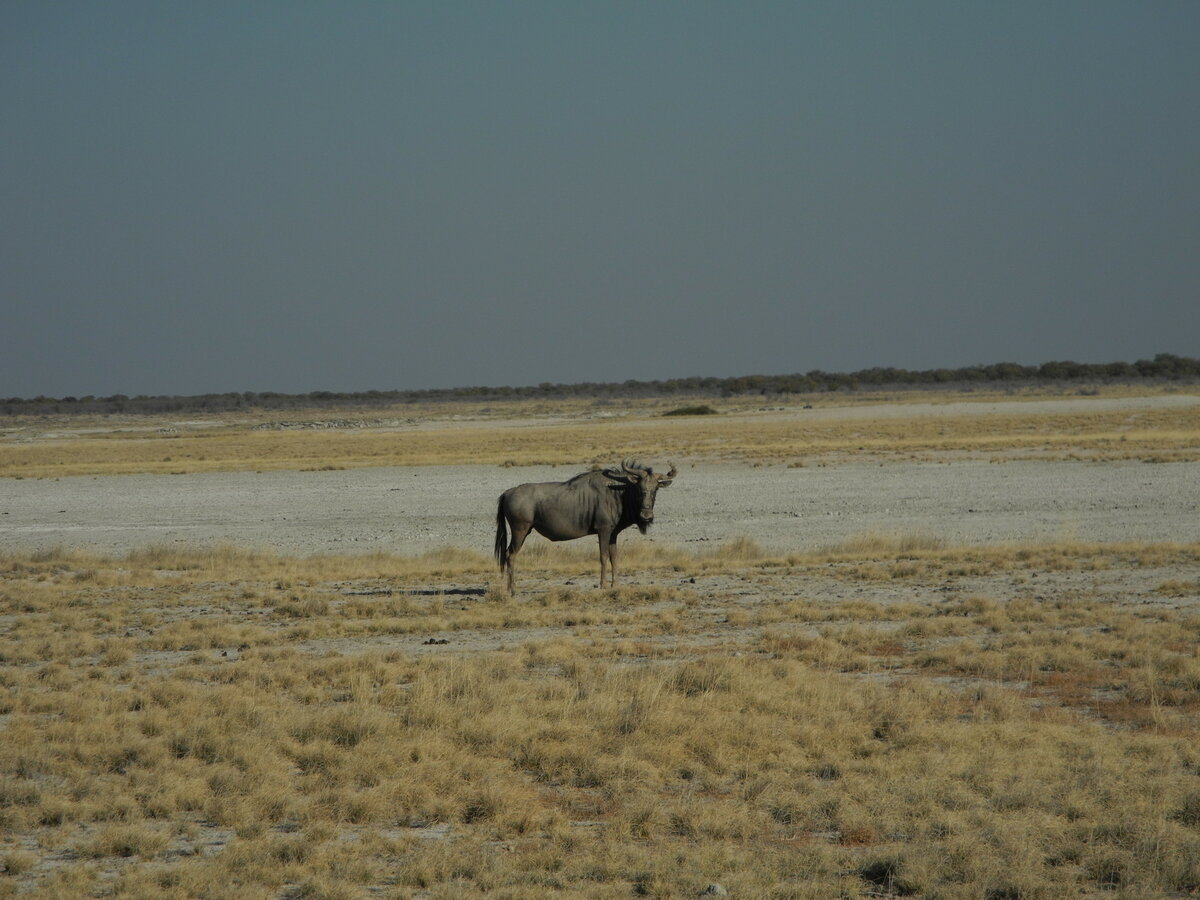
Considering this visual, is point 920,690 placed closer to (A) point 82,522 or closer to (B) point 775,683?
(B) point 775,683

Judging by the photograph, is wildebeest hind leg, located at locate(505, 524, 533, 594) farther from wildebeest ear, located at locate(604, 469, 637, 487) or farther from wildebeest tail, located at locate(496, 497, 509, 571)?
wildebeest ear, located at locate(604, 469, 637, 487)

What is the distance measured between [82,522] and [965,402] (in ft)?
276

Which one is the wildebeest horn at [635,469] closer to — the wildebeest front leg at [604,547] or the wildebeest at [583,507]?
the wildebeest at [583,507]

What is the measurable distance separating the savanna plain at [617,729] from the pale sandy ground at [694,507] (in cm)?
478

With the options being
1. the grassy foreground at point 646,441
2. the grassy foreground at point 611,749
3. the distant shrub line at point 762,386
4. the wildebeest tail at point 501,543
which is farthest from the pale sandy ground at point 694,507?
the distant shrub line at point 762,386

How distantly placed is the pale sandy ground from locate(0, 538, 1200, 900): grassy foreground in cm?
948

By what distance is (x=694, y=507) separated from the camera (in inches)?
1272

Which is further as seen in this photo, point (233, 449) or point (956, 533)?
point (233, 449)

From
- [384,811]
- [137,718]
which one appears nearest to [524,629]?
[137,718]

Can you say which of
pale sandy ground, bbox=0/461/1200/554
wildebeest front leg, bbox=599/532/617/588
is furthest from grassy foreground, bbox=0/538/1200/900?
pale sandy ground, bbox=0/461/1200/554

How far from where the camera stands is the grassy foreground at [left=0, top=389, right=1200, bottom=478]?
49.8 metres

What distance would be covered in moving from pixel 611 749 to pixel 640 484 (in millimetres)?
8679

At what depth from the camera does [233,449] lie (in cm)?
6869

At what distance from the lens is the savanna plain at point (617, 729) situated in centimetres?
727
